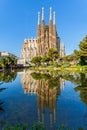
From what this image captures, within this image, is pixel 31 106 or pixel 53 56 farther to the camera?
pixel 53 56

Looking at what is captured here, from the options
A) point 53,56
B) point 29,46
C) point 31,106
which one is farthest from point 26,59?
point 31,106

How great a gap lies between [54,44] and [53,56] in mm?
32666

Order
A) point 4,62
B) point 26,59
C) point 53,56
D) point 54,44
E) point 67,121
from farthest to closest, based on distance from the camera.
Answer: point 26,59 < point 54,44 < point 53,56 < point 4,62 < point 67,121

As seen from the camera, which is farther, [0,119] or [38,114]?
[38,114]

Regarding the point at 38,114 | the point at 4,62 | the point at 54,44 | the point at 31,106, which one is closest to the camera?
the point at 38,114

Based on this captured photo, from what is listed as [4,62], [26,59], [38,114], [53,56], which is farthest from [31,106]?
[26,59]

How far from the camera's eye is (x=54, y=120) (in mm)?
9477

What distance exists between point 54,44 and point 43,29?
38.7ft

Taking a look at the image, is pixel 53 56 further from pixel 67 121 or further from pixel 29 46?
pixel 67 121

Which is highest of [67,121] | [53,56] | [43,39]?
[43,39]

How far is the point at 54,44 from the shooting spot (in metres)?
149

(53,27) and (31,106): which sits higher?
(53,27)

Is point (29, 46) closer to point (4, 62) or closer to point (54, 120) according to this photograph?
point (4, 62)

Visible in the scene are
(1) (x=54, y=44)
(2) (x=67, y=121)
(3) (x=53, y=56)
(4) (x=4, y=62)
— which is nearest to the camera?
(2) (x=67, y=121)
